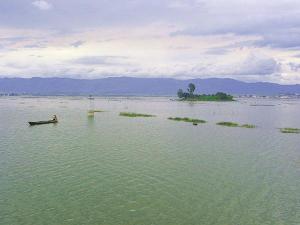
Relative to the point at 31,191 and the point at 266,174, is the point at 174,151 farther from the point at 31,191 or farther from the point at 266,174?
the point at 31,191

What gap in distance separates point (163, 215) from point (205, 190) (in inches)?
345

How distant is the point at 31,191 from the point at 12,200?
283cm

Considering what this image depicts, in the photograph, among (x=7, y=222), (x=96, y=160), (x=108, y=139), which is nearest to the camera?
(x=7, y=222)

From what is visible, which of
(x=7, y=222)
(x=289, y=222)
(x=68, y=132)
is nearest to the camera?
(x=7, y=222)

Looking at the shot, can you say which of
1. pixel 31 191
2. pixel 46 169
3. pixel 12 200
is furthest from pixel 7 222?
pixel 46 169

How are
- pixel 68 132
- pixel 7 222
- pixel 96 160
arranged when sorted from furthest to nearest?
pixel 68 132, pixel 96 160, pixel 7 222

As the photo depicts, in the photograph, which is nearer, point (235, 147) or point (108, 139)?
point (235, 147)

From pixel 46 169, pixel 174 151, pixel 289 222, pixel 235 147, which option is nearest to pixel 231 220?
pixel 289 222

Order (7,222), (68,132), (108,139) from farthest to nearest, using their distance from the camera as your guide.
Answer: (68,132) → (108,139) → (7,222)

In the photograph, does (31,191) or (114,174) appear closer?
(31,191)

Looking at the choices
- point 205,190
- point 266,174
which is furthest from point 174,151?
point 205,190

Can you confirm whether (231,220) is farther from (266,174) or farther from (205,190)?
(266,174)

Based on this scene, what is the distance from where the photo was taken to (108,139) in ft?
235

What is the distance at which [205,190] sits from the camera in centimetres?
3778
